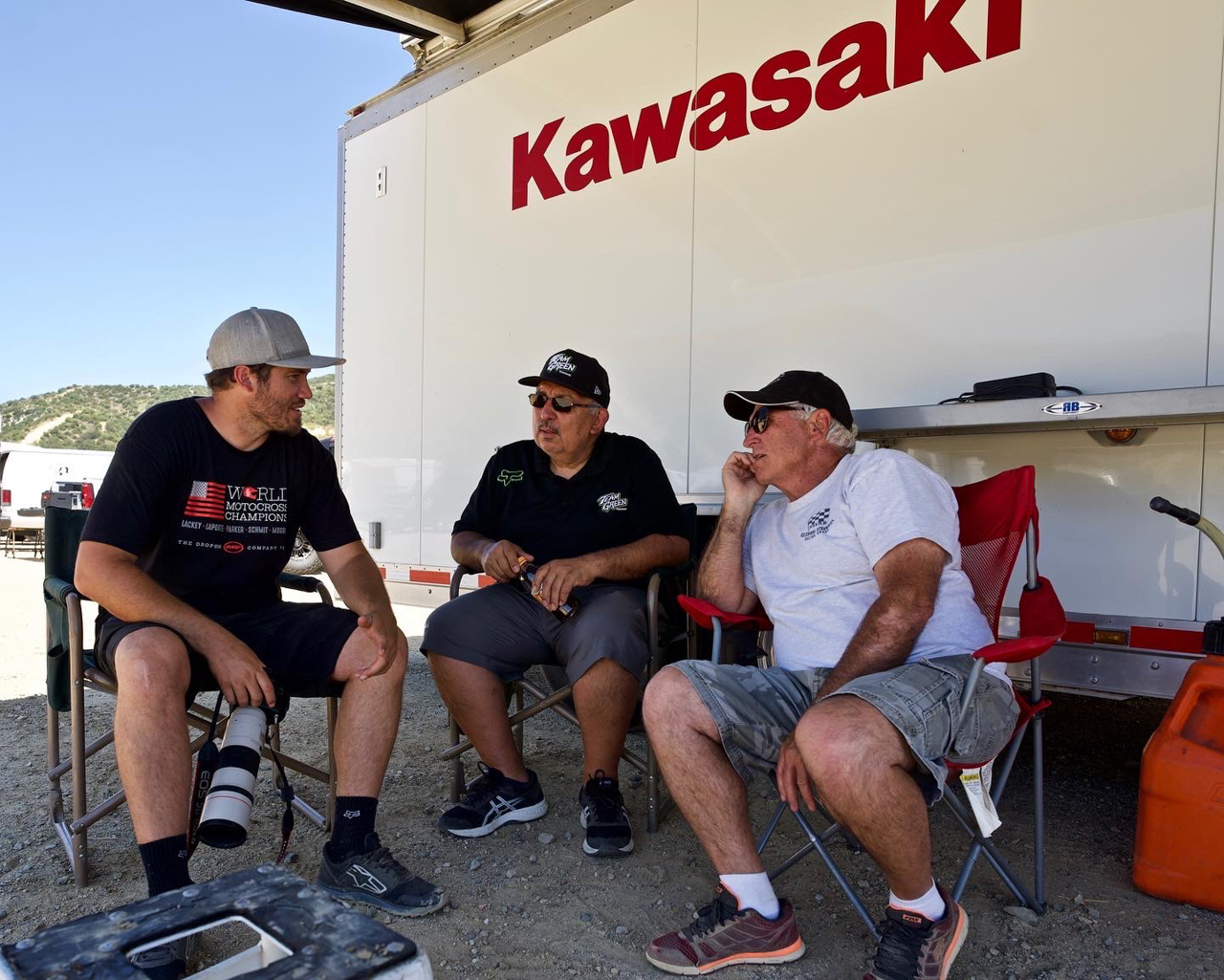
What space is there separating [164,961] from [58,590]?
0.86m

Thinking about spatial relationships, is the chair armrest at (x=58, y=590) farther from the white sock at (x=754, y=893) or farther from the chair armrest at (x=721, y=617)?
the white sock at (x=754, y=893)

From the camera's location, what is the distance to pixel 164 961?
1.53m

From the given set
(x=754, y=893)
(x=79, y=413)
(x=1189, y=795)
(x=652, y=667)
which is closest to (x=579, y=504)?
(x=652, y=667)

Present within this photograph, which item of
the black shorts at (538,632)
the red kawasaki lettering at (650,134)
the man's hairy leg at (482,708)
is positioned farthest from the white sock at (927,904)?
the red kawasaki lettering at (650,134)

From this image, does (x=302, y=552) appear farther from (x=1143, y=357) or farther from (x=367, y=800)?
(x=1143, y=357)

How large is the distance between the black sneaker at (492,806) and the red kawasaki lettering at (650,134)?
1.96 meters

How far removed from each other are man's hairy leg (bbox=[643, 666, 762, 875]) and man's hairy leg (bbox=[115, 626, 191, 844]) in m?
0.88

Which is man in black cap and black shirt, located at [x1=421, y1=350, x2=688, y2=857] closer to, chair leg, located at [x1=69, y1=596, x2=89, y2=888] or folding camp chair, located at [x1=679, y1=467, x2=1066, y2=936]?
folding camp chair, located at [x1=679, y1=467, x2=1066, y2=936]

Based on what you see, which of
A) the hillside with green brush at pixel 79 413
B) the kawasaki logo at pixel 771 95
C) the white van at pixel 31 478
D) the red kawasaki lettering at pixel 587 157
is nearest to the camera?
the kawasaki logo at pixel 771 95

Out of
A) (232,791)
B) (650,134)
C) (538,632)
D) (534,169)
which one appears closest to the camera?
(232,791)

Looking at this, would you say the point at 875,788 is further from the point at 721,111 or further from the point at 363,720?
the point at 721,111

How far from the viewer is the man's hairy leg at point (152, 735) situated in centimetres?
166

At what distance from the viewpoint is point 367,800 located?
6.47 ft

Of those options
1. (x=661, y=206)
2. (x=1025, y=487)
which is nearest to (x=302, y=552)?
(x=661, y=206)
